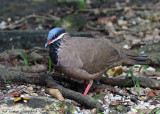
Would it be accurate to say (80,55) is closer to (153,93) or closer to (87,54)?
(87,54)

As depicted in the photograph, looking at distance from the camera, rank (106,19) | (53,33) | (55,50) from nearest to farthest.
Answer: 1. (53,33)
2. (55,50)
3. (106,19)

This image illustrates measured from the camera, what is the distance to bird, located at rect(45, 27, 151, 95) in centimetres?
349

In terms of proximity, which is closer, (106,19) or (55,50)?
(55,50)

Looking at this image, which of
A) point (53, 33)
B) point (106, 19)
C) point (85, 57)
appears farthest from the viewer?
point (106, 19)

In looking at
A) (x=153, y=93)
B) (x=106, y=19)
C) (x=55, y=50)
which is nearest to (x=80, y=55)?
(x=55, y=50)

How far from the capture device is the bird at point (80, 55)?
349 cm

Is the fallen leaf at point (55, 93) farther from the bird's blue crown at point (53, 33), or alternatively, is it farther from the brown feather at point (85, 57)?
the bird's blue crown at point (53, 33)

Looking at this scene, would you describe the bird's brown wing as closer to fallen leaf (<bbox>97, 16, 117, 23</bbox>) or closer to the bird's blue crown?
the bird's blue crown

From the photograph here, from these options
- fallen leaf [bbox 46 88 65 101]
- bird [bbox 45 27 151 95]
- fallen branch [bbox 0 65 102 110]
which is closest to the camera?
fallen leaf [bbox 46 88 65 101]

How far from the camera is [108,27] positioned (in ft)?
23.8

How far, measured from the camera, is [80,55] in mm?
3609

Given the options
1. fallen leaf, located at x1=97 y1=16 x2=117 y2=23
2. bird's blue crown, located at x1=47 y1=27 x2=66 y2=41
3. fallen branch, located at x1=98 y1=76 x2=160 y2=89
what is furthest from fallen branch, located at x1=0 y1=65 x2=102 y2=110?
fallen leaf, located at x1=97 y1=16 x2=117 y2=23

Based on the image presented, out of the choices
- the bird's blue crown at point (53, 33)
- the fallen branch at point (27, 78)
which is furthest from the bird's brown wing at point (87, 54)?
the fallen branch at point (27, 78)

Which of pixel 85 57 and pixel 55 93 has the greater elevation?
pixel 85 57
